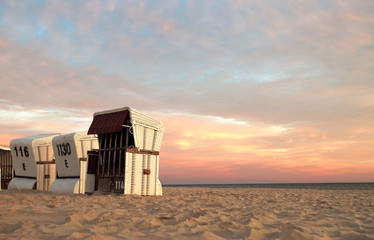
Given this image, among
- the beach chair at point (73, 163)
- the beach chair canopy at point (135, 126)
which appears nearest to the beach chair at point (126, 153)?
the beach chair canopy at point (135, 126)

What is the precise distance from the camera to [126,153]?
13.6 m

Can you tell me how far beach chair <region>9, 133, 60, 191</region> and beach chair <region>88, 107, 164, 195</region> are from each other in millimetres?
5476

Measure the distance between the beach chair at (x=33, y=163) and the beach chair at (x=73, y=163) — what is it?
2.32 metres

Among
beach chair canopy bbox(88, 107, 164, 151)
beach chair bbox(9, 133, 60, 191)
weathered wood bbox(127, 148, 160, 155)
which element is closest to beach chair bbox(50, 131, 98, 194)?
beach chair canopy bbox(88, 107, 164, 151)

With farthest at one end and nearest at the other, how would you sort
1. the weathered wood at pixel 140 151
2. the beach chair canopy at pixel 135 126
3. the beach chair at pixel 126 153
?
the beach chair canopy at pixel 135 126 → the beach chair at pixel 126 153 → the weathered wood at pixel 140 151

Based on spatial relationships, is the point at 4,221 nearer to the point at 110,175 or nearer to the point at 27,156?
the point at 110,175

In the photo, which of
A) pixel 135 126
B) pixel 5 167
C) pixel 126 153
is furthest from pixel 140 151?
pixel 5 167

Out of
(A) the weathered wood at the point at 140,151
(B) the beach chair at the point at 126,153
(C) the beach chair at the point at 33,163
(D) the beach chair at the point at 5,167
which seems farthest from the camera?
(D) the beach chair at the point at 5,167

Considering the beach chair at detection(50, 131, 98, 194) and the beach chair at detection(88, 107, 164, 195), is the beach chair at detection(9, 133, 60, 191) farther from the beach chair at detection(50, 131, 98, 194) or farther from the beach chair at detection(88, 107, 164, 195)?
the beach chair at detection(88, 107, 164, 195)

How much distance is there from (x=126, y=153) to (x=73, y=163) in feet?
14.4

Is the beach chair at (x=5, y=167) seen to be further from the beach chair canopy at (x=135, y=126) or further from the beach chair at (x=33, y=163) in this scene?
the beach chair canopy at (x=135, y=126)

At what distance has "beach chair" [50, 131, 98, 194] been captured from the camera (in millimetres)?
15352

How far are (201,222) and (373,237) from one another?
10.1ft

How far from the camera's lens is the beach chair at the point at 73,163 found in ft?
50.4
